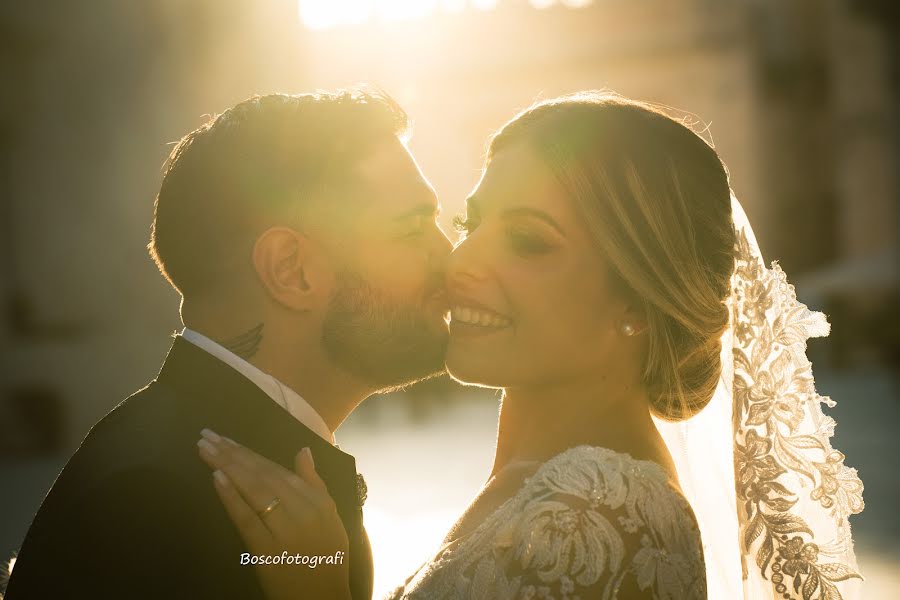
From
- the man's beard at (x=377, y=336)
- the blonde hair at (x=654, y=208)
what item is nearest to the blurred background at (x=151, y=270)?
the blonde hair at (x=654, y=208)

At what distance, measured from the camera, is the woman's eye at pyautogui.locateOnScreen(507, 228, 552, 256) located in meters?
2.89

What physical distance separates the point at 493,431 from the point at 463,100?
21677mm

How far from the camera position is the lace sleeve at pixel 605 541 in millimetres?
2475

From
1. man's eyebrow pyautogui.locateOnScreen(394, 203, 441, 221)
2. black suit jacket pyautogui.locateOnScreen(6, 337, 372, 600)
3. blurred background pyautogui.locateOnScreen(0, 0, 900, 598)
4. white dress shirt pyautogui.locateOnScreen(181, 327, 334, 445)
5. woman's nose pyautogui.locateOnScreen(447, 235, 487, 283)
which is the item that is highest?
blurred background pyautogui.locateOnScreen(0, 0, 900, 598)

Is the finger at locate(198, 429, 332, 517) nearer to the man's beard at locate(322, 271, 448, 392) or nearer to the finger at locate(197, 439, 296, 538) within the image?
the finger at locate(197, 439, 296, 538)

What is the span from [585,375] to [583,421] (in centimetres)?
13

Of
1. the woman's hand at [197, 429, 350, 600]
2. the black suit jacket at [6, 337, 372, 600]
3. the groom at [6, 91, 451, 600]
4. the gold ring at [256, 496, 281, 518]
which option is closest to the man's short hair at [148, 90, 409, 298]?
the groom at [6, 91, 451, 600]

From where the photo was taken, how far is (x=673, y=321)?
118 inches

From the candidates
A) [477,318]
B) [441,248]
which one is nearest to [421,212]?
[441,248]

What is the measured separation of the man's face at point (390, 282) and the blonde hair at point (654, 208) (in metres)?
0.31

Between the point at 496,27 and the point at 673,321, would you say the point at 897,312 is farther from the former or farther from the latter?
the point at 673,321

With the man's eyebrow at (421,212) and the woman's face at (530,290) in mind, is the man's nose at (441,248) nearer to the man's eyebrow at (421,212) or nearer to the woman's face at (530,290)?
the man's eyebrow at (421,212)

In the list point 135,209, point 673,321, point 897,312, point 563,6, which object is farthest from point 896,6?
point 673,321

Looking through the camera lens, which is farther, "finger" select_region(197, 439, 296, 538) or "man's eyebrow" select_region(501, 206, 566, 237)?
"man's eyebrow" select_region(501, 206, 566, 237)
